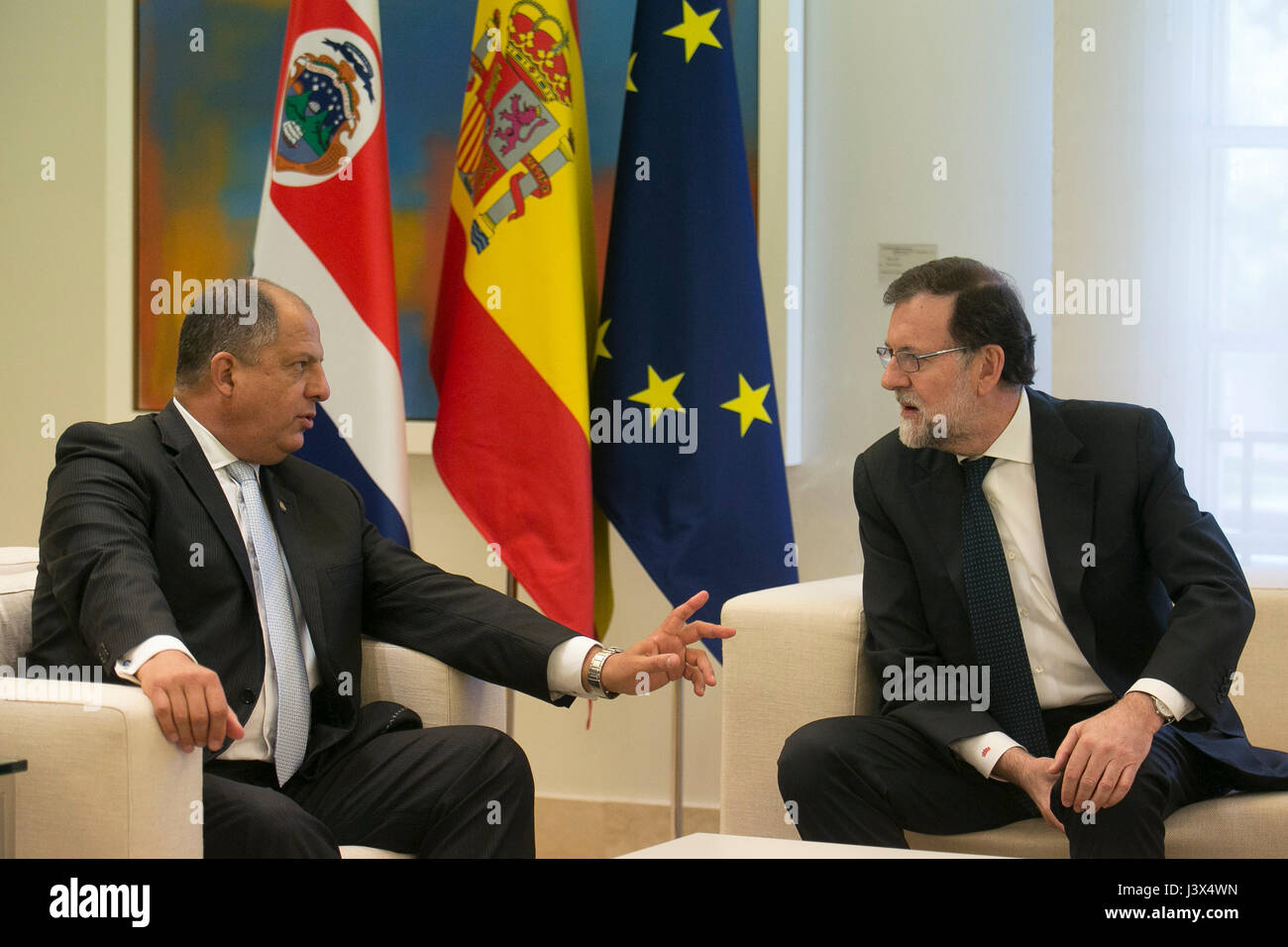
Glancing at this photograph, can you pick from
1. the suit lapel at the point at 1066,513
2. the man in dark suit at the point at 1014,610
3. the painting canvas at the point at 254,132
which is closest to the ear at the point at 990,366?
the man in dark suit at the point at 1014,610

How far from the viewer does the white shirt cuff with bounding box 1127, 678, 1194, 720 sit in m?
2.16

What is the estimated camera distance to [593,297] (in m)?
3.32

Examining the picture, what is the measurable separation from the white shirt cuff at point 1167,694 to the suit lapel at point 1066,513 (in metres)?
0.19

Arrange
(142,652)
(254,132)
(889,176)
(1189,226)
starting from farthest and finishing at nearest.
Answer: (254,132)
(889,176)
(1189,226)
(142,652)

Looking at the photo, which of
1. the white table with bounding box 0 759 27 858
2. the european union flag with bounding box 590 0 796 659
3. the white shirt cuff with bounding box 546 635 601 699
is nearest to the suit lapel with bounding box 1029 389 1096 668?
the european union flag with bounding box 590 0 796 659

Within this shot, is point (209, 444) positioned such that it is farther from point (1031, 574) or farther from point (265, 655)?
point (1031, 574)

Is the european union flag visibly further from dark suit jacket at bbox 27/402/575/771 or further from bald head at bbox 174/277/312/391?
bald head at bbox 174/277/312/391

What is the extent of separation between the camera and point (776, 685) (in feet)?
8.01

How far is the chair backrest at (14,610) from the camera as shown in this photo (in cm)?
230

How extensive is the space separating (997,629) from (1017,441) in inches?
14.5

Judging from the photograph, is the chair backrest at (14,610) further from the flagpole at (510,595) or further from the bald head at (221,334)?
the flagpole at (510,595)

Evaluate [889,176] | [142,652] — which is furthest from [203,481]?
[889,176]

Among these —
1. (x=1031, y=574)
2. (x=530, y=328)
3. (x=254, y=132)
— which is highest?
(x=254, y=132)

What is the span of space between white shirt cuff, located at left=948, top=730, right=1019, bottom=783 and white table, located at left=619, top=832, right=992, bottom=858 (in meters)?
0.48
